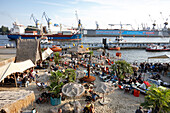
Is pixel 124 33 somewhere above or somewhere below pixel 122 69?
above

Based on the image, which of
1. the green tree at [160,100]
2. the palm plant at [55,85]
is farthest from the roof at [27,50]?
the green tree at [160,100]

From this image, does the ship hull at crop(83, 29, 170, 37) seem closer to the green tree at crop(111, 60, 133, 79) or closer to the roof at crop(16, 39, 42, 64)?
the green tree at crop(111, 60, 133, 79)

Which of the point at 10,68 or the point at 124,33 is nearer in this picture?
the point at 10,68

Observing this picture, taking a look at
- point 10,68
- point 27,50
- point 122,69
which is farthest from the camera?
point 27,50

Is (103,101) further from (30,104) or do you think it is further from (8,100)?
(8,100)

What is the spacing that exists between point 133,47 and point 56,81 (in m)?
40.3

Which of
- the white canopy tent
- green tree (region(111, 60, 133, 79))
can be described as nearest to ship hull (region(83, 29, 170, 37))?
green tree (region(111, 60, 133, 79))

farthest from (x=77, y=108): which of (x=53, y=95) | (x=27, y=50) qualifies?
(x=27, y=50)

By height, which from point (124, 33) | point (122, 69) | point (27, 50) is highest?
point (124, 33)

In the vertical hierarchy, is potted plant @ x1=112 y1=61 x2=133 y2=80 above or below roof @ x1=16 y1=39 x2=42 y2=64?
below

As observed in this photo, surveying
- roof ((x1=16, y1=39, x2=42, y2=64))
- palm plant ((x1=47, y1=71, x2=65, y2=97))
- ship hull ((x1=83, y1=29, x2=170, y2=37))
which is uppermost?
ship hull ((x1=83, y1=29, x2=170, y2=37))

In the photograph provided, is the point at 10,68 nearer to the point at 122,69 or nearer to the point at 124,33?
the point at 122,69

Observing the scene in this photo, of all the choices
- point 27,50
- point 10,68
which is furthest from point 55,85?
point 27,50

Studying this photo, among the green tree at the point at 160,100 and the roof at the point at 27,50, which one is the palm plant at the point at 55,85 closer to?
the green tree at the point at 160,100
